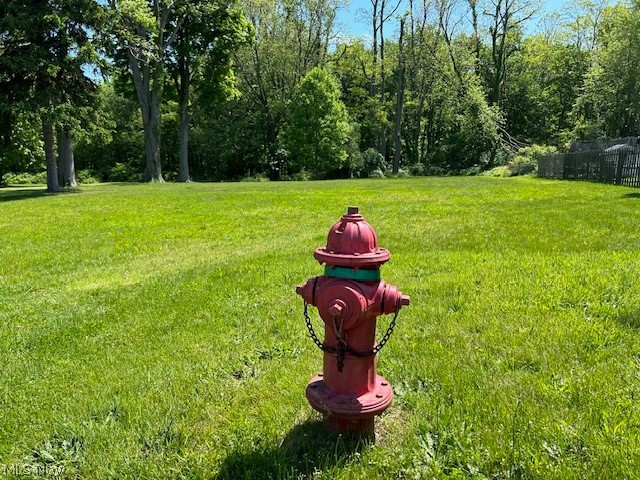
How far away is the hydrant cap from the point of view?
7.26ft

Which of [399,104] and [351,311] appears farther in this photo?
[399,104]

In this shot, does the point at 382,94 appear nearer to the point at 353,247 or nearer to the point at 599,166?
the point at 599,166

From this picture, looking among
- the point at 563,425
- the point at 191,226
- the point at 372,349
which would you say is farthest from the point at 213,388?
the point at 191,226

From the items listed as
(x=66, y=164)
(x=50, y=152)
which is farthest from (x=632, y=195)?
(x=66, y=164)

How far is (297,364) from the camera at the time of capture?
11.4 ft

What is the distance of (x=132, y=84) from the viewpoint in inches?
1268

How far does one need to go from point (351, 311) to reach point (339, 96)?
138ft

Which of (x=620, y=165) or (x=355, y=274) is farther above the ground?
(x=620, y=165)

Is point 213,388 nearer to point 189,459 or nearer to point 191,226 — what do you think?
point 189,459

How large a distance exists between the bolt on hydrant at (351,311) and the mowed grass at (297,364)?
28 centimetres

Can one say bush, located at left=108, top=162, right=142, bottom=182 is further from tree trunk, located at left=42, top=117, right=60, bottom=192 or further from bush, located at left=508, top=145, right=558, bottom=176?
bush, located at left=508, top=145, right=558, bottom=176

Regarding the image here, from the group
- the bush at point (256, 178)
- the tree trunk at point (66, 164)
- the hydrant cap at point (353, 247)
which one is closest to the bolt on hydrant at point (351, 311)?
the hydrant cap at point (353, 247)

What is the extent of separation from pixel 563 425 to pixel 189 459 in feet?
6.19

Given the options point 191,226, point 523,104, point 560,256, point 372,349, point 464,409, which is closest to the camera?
point 372,349
